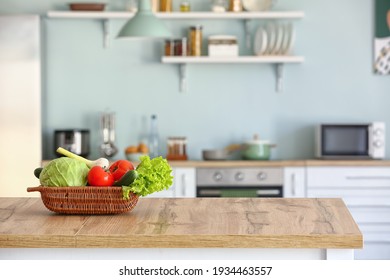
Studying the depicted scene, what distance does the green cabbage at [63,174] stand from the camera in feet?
11.0

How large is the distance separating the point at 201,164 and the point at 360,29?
173cm

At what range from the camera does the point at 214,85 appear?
22.2ft

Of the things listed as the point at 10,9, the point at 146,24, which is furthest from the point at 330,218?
the point at 10,9

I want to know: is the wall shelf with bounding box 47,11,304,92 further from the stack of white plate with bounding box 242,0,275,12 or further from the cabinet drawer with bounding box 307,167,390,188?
the cabinet drawer with bounding box 307,167,390,188

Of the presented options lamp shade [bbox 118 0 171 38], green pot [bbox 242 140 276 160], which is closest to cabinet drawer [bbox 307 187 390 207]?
green pot [bbox 242 140 276 160]

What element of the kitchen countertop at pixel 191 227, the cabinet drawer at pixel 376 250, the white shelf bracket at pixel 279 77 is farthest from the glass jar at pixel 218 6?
the kitchen countertop at pixel 191 227

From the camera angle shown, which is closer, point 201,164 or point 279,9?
point 201,164

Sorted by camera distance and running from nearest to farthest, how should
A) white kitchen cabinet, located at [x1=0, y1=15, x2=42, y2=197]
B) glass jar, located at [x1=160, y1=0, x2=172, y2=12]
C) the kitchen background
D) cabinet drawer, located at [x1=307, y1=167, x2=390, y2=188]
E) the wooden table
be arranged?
the wooden table → cabinet drawer, located at [x1=307, y1=167, x2=390, y2=188] → white kitchen cabinet, located at [x1=0, y1=15, x2=42, y2=197] → glass jar, located at [x1=160, y1=0, x2=172, y2=12] → the kitchen background

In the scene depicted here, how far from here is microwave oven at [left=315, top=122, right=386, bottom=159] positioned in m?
6.46

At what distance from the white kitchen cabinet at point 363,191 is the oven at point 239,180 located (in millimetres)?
256

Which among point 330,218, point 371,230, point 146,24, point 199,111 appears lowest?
point 371,230
